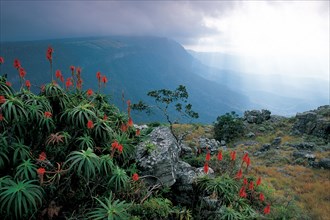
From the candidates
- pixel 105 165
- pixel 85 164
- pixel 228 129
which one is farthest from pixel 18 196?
pixel 228 129

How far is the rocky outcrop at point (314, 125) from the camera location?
26.3 metres

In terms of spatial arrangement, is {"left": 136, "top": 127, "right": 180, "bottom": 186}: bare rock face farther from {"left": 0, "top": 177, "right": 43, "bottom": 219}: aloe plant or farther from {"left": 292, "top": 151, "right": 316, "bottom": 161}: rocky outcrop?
{"left": 292, "top": 151, "right": 316, "bottom": 161}: rocky outcrop

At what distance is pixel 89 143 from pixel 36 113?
125 centimetres

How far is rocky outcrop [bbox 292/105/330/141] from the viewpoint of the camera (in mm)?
26297

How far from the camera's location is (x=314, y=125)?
27.6 m

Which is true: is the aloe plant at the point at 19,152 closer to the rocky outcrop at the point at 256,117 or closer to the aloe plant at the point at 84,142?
the aloe plant at the point at 84,142

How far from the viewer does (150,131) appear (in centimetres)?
961

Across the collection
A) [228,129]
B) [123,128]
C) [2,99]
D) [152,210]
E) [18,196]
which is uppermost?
[2,99]

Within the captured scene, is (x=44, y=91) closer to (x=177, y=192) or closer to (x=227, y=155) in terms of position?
(x=177, y=192)

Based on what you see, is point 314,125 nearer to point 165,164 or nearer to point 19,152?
point 165,164

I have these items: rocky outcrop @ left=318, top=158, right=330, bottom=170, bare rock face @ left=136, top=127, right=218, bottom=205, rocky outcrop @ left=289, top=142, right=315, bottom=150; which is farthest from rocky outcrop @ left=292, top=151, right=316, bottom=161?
bare rock face @ left=136, top=127, right=218, bottom=205

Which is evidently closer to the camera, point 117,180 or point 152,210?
point 117,180

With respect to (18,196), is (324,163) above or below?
below

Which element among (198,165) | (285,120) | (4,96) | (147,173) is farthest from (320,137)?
(4,96)
